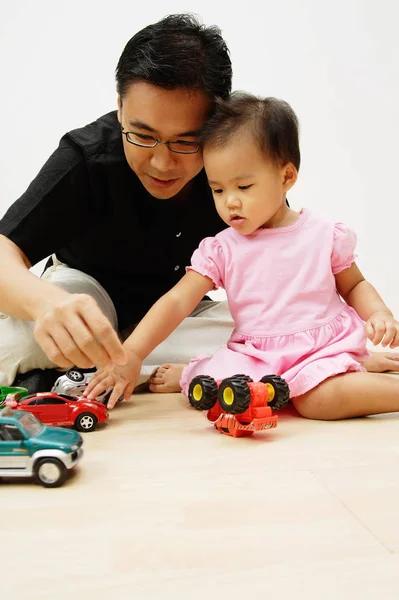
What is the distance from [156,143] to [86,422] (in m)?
0.55

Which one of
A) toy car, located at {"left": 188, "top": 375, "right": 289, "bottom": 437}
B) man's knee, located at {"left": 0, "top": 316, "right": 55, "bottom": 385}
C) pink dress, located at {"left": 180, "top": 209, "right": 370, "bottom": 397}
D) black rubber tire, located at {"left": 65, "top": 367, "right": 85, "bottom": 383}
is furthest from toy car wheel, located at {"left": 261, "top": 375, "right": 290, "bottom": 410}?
man's knee, located at {"left": 0, "top": 316, "right": 55, "bottom": 385}

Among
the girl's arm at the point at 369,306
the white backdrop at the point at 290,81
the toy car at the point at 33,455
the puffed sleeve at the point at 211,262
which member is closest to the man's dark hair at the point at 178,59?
the puffed sleeve at the point at 211,262

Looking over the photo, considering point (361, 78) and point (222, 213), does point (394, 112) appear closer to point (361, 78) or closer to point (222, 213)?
point (361, 78)

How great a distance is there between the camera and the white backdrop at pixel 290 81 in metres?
2.91

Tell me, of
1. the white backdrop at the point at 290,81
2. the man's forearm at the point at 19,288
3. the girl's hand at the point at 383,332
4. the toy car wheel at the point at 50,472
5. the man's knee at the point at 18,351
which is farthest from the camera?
the white backdrop at the point at 290,81

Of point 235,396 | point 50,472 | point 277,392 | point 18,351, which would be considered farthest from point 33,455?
point 18,351

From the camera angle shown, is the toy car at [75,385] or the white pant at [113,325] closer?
the toy car at [75,385]

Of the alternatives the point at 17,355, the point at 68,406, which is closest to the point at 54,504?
the point at 68,406

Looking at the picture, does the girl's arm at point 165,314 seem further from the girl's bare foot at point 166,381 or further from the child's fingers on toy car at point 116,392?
the girl's bare foot at point 166,381

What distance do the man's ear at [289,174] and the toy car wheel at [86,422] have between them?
23.4 inches

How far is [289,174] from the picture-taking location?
1415mm

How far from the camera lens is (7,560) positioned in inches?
30.3

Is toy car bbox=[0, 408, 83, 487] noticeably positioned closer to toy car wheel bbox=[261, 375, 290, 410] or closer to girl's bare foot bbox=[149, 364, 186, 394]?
toy car wheel bbox=[261, 375, 290, 410]

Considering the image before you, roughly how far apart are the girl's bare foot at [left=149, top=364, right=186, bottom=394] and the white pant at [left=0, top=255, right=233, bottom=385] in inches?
1.5
